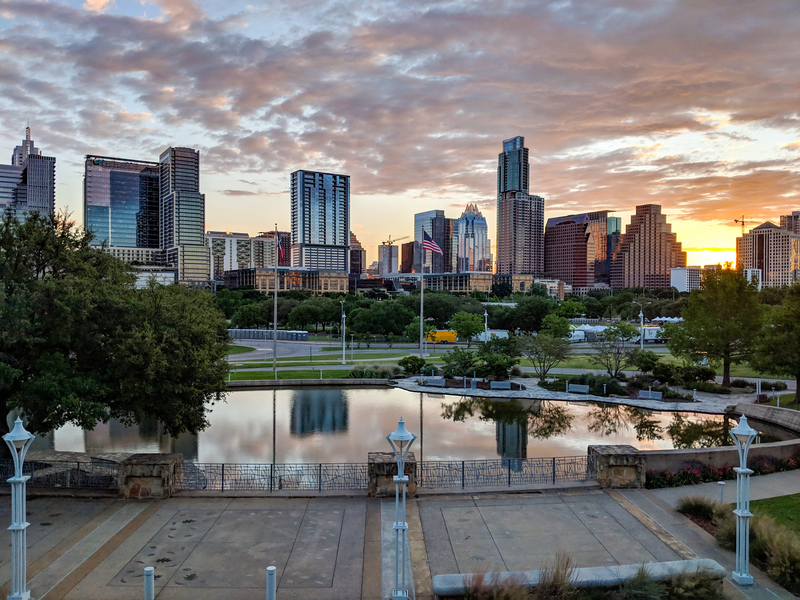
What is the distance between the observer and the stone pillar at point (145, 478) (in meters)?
15.3

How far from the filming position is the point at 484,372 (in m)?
41.1

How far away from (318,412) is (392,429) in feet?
18.5

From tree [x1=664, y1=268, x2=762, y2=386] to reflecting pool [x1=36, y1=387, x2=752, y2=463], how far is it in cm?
908

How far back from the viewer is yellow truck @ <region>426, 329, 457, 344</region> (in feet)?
242

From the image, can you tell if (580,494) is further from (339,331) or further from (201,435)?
(339,331)

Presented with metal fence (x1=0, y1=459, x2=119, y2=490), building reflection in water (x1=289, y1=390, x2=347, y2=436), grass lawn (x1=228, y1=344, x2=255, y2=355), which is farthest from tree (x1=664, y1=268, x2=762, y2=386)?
grass lawn (x1=228, y1=344, x2=255, y2=355)

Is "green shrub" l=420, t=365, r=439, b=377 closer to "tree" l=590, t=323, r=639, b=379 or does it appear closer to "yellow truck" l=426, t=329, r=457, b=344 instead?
"tree" l=590, t=323, r=639, b=379

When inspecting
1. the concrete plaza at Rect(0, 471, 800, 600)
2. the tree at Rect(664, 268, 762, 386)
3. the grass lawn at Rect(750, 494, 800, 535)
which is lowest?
the grass lawn at Rect(750, 494, 800, 535)

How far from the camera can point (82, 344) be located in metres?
18.7

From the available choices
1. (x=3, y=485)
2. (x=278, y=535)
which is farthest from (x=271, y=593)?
(x=3, y=485)

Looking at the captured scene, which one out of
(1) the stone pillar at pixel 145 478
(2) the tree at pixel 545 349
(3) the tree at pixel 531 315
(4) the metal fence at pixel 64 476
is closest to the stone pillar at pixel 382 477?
(1) the stone pillar at pixel 145 478

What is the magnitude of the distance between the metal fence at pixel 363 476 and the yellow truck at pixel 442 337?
53.4 m

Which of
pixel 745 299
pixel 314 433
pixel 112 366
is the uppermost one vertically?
pixel 745 299

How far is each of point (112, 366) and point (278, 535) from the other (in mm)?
9501
